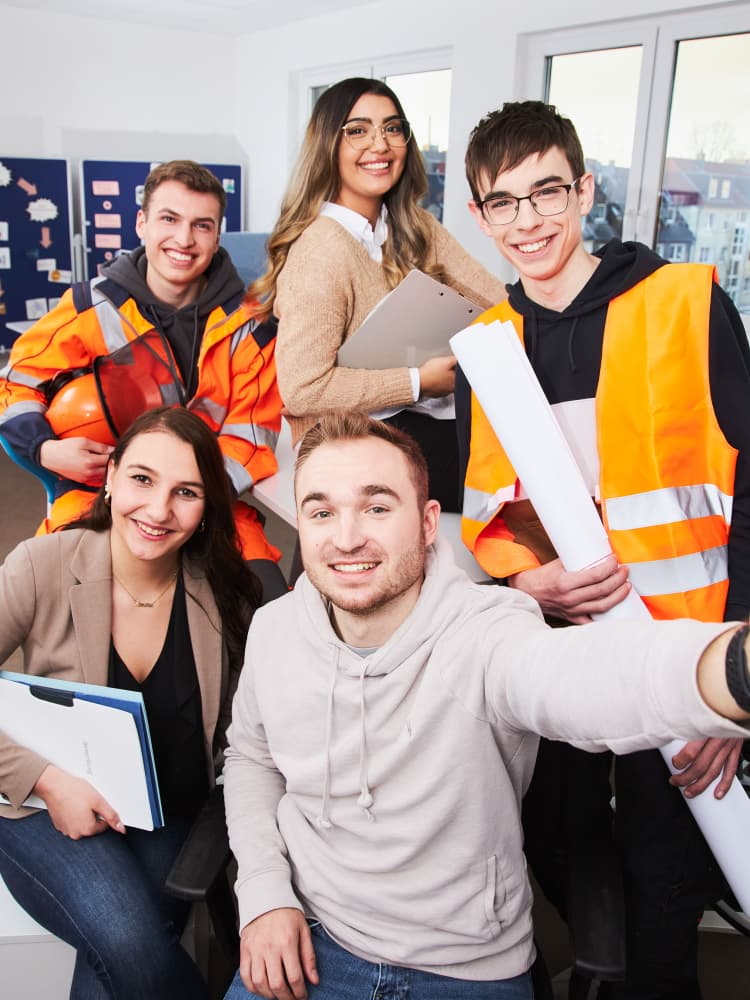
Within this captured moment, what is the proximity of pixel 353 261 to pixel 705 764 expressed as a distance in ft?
4.08

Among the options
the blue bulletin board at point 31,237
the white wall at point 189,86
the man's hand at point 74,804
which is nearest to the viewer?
the man's hand at point 74,804

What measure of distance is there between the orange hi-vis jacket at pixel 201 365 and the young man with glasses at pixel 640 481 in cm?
88

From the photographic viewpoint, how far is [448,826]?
1.21 meters

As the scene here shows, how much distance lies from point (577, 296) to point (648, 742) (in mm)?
895

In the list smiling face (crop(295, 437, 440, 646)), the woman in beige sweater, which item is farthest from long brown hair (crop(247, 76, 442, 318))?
smiling face (crop(295, 437, 440, 646))

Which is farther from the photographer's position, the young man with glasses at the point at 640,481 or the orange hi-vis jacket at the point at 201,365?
the orange hi-vis jacket at the point at 201,365

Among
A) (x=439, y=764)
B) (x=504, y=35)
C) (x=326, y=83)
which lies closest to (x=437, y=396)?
(x=439, y=764)

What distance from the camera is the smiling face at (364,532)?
1267 millimetres

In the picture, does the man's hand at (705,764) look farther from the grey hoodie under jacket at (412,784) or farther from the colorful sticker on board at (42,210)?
the colorful sticker on board at (42,210)

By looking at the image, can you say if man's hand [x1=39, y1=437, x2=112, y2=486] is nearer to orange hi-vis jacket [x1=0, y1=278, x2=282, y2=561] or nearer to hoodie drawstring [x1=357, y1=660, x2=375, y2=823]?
orange hi-vis jacket [x1=0, y1=278, x2=282, y2=561]

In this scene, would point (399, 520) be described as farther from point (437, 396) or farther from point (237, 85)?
point (237, 85)

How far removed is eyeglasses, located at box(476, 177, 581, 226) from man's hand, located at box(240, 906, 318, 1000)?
1.19 metres

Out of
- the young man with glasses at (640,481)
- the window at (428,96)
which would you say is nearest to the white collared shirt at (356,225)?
the young man with glasses at (640,481)

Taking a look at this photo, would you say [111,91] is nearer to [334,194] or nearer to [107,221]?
[107,221]
